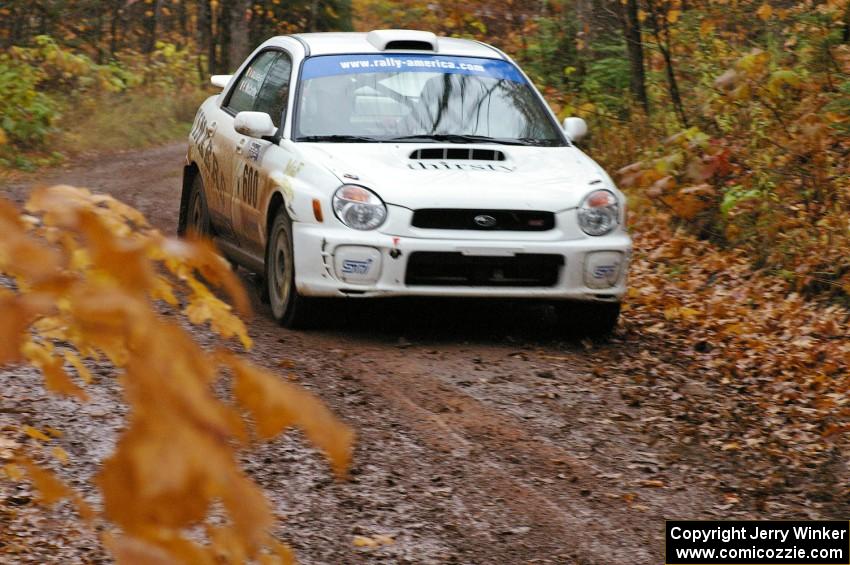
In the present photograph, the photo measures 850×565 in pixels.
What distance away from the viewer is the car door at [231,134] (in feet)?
29.3

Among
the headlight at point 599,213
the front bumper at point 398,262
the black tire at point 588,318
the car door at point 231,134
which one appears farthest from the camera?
the car door at point 231,134

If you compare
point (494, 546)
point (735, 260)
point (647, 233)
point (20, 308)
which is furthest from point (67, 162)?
point (20, 308)

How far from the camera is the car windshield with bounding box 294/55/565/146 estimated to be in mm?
8117

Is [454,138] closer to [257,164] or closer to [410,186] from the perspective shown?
[410,186]

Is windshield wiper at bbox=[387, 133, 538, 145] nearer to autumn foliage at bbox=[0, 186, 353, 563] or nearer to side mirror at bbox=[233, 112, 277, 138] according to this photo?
side mirror at bbox=[233, 112, 277, 138]

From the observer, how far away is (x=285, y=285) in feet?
25.4

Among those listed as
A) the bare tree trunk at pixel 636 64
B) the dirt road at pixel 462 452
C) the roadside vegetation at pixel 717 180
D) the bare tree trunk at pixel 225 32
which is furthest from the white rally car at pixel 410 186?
the bare tree trunk at pixel 225 32

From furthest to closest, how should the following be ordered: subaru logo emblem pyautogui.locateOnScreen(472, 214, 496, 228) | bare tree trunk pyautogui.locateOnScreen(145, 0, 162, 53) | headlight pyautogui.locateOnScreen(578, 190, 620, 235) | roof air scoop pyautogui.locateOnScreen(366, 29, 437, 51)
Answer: bare tree trunk pyautogui.locateOnScreen(145, 0, 162, 53) < roof air scoop pyautogui.locateOnScreen(366, 29, 437, 51) < headlight pyautogui.locateOnScreen(578, 190, 620, 235) < subaru logo emblem pyautogui.locateOnScreen(472, 214, 496, 228)

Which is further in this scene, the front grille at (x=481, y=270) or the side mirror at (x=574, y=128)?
the side mirror at (x=574, y=128)

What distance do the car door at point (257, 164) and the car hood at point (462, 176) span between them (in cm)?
51

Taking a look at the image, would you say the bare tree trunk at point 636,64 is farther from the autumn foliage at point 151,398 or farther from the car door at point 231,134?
the autumn foliage at point 151,398

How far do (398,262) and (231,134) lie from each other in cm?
243

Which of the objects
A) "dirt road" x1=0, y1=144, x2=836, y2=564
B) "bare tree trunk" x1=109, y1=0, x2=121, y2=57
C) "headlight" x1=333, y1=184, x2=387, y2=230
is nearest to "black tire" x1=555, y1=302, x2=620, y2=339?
"dirt road" x1=0, y1=144, x2=836, y2=564

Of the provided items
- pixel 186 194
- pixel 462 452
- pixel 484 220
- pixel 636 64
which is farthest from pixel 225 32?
pixel 462 452
